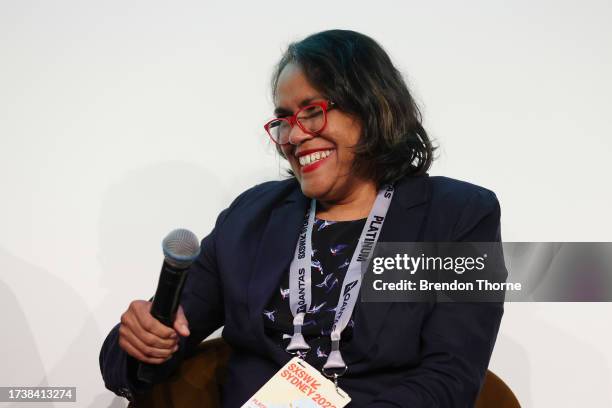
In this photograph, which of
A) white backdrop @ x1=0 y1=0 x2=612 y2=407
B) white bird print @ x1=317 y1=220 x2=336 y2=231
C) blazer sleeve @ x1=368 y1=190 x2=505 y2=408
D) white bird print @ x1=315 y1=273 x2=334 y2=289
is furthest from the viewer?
white backdrop @ x1=0 y1=0 x2=612 y2=407

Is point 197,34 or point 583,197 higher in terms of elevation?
point 197,34

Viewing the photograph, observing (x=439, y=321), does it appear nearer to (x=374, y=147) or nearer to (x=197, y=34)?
(x=374, y=147)

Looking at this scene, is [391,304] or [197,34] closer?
[391,304]

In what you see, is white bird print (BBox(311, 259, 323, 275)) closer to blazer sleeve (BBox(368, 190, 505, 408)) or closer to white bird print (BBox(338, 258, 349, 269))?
white bird print (BBox(338, 258, 349, 269))

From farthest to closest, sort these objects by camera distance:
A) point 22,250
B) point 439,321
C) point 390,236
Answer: point 22,250 → point 390,236 → point 439,321

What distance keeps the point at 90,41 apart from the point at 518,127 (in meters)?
1.51

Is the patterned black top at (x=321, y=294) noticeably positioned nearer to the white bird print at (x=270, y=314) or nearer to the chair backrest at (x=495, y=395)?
the white bird print at (x=270, y=314)

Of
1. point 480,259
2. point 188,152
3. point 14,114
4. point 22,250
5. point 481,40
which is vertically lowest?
point 22,250

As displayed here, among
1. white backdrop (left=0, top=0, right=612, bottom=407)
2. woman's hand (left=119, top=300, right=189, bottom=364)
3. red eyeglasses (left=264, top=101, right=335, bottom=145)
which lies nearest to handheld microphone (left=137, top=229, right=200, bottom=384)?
woman's hand (left=119, top=300, right=189, bottom=364)

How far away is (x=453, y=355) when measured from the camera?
1.42 metres

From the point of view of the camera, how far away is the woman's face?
1.66 metres

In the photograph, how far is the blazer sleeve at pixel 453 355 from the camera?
138 cm

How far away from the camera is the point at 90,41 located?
2.32 m

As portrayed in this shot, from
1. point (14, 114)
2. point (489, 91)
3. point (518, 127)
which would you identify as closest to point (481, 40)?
point (489, 91)
